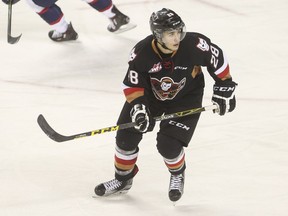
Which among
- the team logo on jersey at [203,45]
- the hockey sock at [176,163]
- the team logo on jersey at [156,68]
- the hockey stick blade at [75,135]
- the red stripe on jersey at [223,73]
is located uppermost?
the team logo on jersey at [203,45]

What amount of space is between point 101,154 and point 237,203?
812 millimetres

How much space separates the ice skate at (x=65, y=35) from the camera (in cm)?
555

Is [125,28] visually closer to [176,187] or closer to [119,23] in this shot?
[119,23]

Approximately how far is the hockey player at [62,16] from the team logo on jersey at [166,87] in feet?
7.09

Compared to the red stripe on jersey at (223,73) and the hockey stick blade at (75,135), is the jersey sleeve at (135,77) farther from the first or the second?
the red stripe on jersey at (223,73)

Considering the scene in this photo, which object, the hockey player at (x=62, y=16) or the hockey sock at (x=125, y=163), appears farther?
the hockey player at (x=62, y=16)

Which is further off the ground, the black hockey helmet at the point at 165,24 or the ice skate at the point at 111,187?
the black hockey helmet at the point at 165,24

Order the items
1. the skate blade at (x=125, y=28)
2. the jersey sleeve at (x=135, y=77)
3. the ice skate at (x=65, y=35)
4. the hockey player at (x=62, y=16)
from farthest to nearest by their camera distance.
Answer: the skate blade at (x=125, y=28), the ice skate at (x=65, y=35), the hockey player at (x=62, y=16), the jersey sleeve at (x=135, y=77)

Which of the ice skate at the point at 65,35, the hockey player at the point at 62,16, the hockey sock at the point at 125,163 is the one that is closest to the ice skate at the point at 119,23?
the hockey player at the point at 62,16

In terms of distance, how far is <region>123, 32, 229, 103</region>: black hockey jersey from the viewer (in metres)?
3.29

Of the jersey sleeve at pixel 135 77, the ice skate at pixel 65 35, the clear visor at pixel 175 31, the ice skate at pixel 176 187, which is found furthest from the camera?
the ice skate at pixel 65 35

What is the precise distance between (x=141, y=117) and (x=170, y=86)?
222 mm

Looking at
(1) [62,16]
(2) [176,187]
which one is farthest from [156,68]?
(1) [62,16]

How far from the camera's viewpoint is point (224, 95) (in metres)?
3.37
